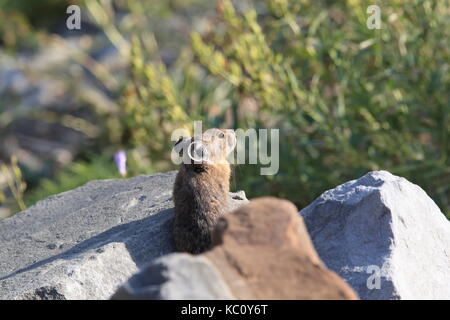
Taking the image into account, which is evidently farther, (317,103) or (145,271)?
(317,103)

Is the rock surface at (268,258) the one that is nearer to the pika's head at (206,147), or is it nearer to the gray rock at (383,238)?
the gray rock at (383,238)

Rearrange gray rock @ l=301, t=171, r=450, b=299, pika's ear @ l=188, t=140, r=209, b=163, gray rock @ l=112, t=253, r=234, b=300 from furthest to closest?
pika's ear @ l=188, t=140, r=209, b=163
gray rock @ l=301, t=171, r=450, b=299
gray rock @ l=112, t=253, r=234, b=300

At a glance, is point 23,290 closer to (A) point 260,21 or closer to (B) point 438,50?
(B) point 438,50

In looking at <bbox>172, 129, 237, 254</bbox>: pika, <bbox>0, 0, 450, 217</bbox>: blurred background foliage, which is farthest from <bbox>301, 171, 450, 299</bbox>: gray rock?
<bbox>0, 0, 450, 217</bbox>: blurred background foliage

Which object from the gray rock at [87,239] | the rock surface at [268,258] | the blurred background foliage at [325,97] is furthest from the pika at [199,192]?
the blurred background foliage at [325,97]

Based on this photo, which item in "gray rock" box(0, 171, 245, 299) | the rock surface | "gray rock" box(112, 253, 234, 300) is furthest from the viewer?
"gray rock" box(0, 171, 245, 299)

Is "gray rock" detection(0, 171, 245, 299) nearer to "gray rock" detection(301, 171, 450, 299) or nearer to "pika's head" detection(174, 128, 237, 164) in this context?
"pika's head" detection(174, 128, 237, 164)

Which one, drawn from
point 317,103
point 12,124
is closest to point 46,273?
point 317,103
